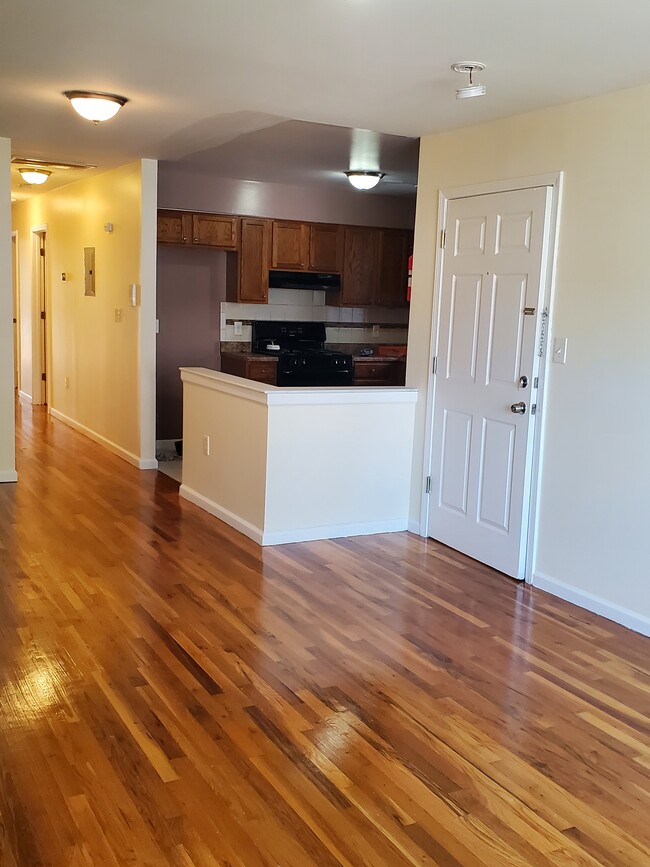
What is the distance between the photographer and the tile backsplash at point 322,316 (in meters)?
8.01

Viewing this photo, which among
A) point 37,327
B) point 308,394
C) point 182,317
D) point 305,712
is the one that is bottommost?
point 305,712

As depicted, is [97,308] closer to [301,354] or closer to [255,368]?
[255,368]

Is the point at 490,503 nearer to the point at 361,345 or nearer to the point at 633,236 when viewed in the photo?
the point at 633,236

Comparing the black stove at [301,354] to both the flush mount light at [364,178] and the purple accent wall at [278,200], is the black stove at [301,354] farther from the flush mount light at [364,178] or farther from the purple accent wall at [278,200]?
the flush mount light at [364,178]

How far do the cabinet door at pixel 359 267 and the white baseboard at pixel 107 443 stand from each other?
2643mm

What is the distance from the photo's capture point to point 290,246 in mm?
7840

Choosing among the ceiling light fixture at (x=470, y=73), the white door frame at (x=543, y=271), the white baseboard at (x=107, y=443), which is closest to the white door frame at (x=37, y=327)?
the white baseboard at (x=107, y=443)

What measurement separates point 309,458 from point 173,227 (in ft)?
11.0

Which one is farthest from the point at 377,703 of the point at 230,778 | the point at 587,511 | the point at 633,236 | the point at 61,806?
the point at 633,236

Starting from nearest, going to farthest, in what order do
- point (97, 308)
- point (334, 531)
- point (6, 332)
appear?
point (334, 531)
point (6, 332)
point (97, 308)

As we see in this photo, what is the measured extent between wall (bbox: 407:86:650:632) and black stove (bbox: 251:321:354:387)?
3608 mm

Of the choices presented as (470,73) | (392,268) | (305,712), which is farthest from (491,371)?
(392,268)

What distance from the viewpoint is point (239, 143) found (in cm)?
563

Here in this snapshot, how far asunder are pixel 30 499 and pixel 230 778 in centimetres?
360
